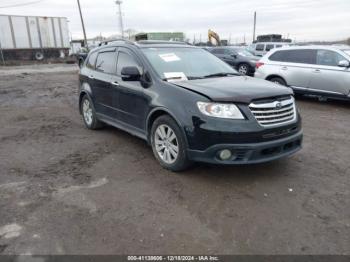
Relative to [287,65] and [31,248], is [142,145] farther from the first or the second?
[287,65]

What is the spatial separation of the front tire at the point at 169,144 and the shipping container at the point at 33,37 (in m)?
32.9

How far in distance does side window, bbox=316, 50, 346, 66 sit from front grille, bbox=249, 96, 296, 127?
542 cm

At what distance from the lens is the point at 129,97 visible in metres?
4.97

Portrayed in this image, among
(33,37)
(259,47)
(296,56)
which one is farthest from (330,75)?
(33,37)

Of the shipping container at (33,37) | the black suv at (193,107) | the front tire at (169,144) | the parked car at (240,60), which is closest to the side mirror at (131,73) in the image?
the black suv at (193,107)

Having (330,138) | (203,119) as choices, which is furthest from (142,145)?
(330,138)

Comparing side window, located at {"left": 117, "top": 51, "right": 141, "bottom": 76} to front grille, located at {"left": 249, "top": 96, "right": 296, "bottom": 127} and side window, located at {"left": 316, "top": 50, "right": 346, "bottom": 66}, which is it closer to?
front grille, located at {"left": 249, "top": 96, "right": 296, "bottom": 127}

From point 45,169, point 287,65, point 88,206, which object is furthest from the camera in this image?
point 287,65

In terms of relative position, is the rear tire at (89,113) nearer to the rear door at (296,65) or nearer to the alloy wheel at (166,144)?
the alloy wheel at (166,144)

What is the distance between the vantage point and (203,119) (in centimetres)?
378

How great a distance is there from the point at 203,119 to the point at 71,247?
6.38 feet

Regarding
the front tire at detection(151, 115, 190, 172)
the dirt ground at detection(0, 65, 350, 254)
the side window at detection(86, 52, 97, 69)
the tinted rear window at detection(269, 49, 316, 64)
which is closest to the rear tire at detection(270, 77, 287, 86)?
the tinted rear window at detection(269, 49, 316, 64)

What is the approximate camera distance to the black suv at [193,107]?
375 centimetres

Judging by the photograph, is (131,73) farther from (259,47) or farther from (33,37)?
(33,37)
